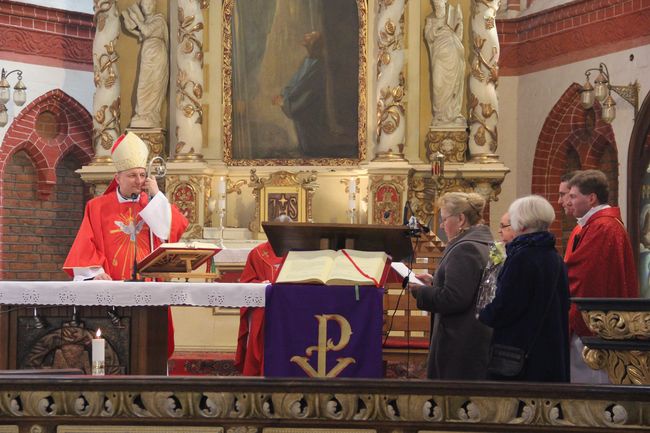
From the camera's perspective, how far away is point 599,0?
14.0 m

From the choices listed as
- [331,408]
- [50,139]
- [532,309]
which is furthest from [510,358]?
[50,139]

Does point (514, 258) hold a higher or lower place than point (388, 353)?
higher

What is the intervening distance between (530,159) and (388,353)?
7007 millimetres

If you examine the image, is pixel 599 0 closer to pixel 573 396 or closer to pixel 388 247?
pixel 388 247

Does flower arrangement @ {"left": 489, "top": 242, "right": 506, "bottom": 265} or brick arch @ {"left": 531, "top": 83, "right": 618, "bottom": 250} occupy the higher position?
brick arch @ {"left": 531, "top": 83, "right": 618, "bottom": 250}

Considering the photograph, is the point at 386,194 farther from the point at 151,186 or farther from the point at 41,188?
the point at 151,186

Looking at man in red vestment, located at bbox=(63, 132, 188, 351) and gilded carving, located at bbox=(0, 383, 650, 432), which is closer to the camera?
gilded carving, located at bbox=(0, 383, 650, 432)

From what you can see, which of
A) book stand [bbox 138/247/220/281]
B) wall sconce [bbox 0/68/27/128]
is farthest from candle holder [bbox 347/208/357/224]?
book stand [bbox 138/247/220/281]

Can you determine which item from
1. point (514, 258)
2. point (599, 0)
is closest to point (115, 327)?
point (514, 258)

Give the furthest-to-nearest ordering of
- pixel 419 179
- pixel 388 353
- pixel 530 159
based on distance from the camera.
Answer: pixel 530 159 → pixel 419 179 → pixel 388 353

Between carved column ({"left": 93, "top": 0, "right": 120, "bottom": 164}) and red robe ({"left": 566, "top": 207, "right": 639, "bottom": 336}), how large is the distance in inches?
324

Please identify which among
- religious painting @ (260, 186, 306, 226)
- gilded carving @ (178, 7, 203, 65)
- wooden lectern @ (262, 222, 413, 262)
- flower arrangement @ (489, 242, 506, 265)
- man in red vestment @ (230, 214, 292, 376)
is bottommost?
man in red vestment @ (230, 214, 292, 376)

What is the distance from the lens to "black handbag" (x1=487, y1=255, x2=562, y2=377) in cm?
543

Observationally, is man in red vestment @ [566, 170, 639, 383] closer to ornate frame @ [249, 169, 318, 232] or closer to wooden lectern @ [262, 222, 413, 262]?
wooden lectern @ [262, 222, 413, 262]
